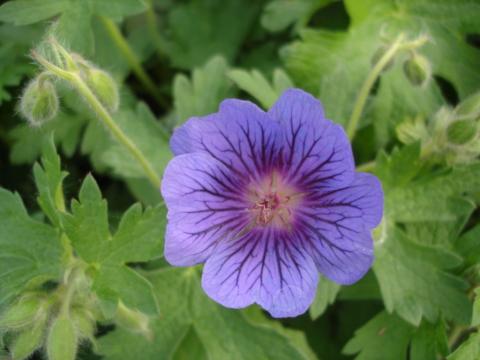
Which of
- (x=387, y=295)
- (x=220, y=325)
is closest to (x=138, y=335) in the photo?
(x=220, y=325)

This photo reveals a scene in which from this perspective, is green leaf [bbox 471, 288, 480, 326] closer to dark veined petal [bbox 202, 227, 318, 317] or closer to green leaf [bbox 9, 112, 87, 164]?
dark veined petal [bbox 202, 227, 318, 317]

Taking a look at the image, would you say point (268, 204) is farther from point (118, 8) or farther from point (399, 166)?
point (118, 8)

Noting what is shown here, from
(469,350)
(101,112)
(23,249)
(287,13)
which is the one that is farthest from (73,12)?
(469,350)

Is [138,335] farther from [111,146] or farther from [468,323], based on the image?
[468,323]

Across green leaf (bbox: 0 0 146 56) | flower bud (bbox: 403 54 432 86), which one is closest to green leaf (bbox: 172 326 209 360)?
green leaf (bbox: 0 0 146 56)

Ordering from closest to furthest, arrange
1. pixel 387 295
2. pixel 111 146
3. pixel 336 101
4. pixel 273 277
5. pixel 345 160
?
1. pixel 345 160
2. pixel 273 277
3. pixel 387 295
4. pixel 336 101
5. pixel 111 146
